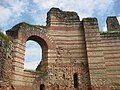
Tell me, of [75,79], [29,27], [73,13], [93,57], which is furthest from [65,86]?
[73,13]

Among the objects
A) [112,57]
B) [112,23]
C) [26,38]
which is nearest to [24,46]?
[26,38]

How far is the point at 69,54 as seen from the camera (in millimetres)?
14328

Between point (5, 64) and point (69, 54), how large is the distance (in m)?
4.81

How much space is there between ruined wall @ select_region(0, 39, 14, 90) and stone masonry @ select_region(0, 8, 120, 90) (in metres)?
0.51

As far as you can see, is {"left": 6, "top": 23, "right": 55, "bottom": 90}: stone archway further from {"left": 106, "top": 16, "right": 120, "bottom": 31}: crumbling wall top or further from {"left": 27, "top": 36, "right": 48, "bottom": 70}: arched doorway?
{"left": 106, "top": 16, "right": 120, "bottom": 31}: crumbling wall top

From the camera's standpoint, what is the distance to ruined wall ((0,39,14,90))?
36.0ft

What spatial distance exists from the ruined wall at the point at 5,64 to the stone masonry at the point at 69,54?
20.3 inches

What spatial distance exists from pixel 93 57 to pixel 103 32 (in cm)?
244

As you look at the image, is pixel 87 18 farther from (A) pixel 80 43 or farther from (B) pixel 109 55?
(B) pixel 109 55

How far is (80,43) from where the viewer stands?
14727 mm

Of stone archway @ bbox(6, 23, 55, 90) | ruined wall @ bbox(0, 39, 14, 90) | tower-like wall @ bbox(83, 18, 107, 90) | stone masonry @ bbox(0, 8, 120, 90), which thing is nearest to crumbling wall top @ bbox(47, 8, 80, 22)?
stone masonry @ bbox(0, 8, 120, 90)

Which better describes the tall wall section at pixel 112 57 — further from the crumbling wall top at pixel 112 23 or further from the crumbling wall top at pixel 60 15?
the crumbling wall top at pixel 112 23

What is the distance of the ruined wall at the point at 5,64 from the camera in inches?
432

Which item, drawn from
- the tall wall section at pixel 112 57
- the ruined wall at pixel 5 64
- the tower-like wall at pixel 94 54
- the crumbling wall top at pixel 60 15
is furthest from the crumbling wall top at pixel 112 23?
the ruined wall at pixel 5 64
